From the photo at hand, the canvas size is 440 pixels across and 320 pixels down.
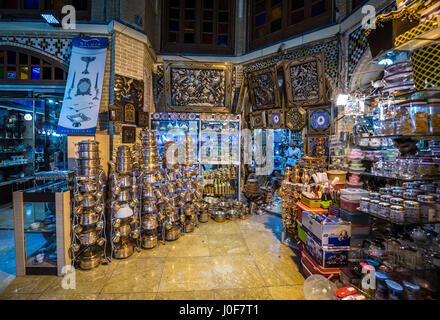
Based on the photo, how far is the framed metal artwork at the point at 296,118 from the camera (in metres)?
6.07

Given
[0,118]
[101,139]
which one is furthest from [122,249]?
[0,118]

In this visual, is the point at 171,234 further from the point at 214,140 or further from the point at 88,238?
the point at 214,140

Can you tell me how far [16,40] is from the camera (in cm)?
564

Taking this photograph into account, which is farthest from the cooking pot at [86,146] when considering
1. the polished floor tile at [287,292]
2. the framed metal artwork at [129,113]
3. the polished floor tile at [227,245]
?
the polished floor tile at [287,292]

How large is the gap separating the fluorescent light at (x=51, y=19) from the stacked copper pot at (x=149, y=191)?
13.0 ft

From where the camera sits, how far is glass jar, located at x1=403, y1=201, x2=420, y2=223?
2.03 m

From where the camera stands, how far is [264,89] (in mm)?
6781

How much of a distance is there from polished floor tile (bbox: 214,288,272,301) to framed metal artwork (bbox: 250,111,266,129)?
5156 millimetres

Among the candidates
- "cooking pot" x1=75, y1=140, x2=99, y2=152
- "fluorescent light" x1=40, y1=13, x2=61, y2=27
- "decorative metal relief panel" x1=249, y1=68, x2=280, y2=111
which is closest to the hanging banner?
"fluorescent light" x1=40, y1=13, x2=61, y2=27

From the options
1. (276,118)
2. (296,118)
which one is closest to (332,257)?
(296,118)

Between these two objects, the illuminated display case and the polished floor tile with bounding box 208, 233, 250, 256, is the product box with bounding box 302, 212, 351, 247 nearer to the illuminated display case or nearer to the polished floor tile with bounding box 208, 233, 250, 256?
the polished floor tile with bounding box 208, 233, 250, 256

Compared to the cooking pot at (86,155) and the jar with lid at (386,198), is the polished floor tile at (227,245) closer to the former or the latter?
the jar with lid at (386,198)

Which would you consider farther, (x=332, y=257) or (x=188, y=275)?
(x=188, y=275)

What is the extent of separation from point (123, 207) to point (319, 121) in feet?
17.2
